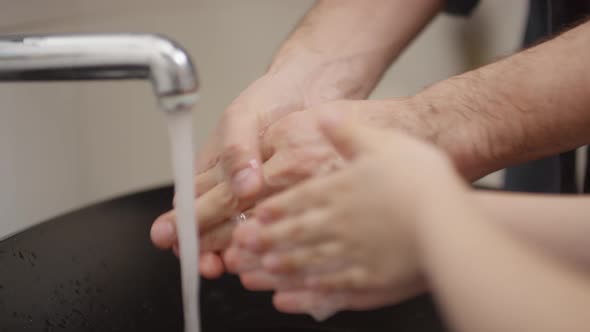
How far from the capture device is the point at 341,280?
0.95 ft

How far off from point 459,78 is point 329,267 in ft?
0.77

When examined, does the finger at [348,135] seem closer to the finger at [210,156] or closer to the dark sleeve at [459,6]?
the finger at [210,156]

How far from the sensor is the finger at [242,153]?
0.41 m

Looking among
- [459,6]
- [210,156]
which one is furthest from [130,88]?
[459,6]

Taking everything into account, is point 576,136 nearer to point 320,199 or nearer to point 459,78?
point 459,78

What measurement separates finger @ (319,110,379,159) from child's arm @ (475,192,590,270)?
0.26ft

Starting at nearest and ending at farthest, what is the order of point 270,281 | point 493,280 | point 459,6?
point 493,280 < point 270,281 < point 459,6

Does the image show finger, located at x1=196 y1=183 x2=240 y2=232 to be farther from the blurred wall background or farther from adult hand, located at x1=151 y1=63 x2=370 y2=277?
the blurred wall background

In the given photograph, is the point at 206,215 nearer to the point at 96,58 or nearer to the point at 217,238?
the point at 217,238

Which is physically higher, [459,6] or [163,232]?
[459,6]

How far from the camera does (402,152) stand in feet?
0.83

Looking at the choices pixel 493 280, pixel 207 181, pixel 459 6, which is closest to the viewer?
pixel 493 280

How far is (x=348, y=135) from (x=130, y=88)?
20.5 inches

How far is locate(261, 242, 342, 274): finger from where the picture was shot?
11.0 inches
